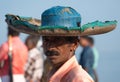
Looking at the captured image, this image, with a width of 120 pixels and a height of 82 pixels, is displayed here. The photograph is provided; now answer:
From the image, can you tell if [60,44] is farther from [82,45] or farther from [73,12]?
[82,45]

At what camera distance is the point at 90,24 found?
5023mm

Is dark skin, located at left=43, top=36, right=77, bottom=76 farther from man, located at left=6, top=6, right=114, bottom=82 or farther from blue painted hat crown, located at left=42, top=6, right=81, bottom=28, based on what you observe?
blue painted hat crown, located at left=42, top=6, right=81, bottom=28

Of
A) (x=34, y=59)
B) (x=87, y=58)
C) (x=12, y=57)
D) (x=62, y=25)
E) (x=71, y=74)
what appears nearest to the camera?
(x=71, y=74)

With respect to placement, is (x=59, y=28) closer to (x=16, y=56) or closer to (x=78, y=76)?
(x=78, y=76)

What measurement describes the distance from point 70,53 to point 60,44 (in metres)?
0.12

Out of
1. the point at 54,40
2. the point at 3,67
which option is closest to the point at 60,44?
the point at 54,40

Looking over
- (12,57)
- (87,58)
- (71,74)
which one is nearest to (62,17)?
(71,74)

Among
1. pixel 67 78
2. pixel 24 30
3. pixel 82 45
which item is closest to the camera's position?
pixel 67 78

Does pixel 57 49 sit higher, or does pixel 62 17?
pixel 62 17

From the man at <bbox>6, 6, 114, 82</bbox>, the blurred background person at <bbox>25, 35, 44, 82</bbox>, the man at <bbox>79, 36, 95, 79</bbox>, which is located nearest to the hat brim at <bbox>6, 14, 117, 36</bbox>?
the man at <bbox>6, 6, 114, 82</bbox>

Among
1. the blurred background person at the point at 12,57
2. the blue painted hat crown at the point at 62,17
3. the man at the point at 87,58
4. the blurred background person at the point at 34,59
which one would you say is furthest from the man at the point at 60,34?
the man at the point at 87,58

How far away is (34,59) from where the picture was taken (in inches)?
477

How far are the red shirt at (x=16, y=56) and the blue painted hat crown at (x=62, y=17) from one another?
5485mm

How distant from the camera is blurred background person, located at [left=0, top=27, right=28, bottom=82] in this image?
10.5 m
